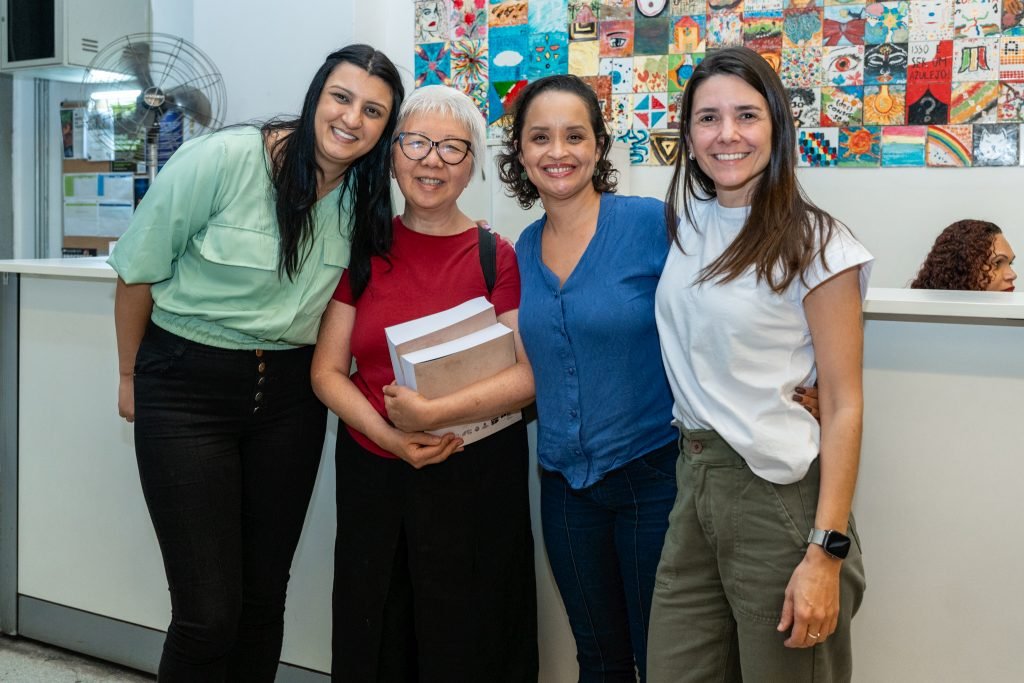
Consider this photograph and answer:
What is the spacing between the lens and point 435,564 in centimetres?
162

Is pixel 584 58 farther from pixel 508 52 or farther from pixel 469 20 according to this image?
pixel 469 20

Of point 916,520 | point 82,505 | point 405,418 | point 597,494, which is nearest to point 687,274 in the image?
point 597,494

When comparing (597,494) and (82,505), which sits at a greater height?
(597,494)

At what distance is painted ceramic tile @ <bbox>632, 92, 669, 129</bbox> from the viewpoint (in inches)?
144

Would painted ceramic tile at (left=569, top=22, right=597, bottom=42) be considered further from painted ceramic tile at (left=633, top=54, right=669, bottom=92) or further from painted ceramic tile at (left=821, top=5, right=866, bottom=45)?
painted ceramic tile at (left=821, top=5, right=866, bottom=45)

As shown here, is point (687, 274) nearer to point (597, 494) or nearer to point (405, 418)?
point (597, 494)

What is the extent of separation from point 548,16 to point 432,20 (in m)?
0.56

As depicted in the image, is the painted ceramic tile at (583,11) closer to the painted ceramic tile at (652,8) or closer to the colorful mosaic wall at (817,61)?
the colorful mosaic wall at (817,61)

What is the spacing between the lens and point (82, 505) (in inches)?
97.1

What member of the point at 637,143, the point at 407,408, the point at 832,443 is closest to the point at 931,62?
the point at 637,143

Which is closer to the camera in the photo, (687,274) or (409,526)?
(687,274)

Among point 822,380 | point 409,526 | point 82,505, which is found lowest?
point 82,505

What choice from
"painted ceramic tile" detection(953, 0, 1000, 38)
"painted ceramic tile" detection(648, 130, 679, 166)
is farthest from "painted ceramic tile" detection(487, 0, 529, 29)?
"painted ceramic tile" detection(953, 0, 1000, 38)

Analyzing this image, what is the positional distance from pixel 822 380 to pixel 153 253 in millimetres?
1127
